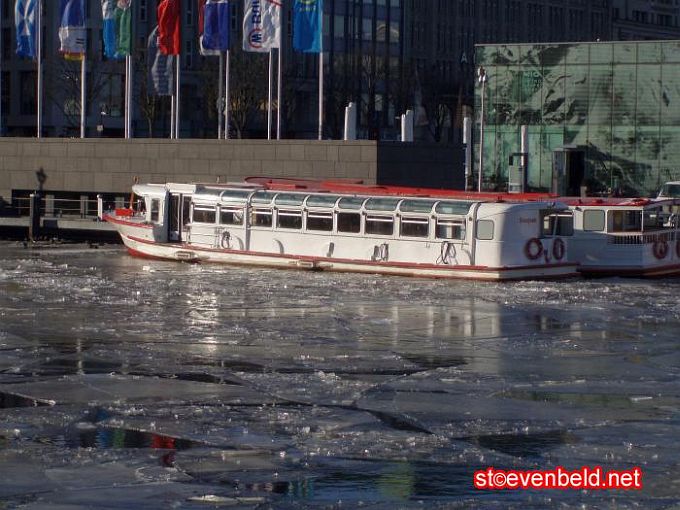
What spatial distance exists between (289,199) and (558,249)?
8.65 metres

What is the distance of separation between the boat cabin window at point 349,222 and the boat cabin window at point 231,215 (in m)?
3.82

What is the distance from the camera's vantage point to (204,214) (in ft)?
153

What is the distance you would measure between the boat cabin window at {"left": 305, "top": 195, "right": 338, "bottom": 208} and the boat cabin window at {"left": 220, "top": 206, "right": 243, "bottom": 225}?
8.55 feet

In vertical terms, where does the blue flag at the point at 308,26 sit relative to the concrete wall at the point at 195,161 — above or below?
above

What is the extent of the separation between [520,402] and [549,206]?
22.9 metres

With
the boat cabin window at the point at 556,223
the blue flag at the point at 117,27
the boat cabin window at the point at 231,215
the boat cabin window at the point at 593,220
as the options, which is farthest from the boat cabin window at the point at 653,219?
the blue flag at the point at 117,27

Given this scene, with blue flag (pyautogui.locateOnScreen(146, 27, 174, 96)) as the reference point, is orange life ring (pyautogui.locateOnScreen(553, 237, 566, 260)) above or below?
below

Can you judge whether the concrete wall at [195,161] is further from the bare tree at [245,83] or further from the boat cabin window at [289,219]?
the bare tree at [245,83]

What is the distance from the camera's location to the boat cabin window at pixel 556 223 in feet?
136

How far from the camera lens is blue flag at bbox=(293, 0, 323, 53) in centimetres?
5628

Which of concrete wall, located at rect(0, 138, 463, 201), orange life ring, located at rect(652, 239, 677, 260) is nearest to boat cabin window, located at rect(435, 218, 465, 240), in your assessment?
orange life ring, located at rect(652, 239, 677, 260)

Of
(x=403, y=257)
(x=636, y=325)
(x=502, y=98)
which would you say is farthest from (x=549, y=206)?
(x=502, y=98)

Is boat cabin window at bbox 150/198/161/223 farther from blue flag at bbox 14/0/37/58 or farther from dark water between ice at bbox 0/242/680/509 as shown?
blue flag at bbox 14/0/37/58

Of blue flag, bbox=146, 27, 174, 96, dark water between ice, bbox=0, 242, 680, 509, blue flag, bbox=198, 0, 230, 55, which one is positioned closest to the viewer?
dark water between ice, bbox=0, 242, 680, 509
